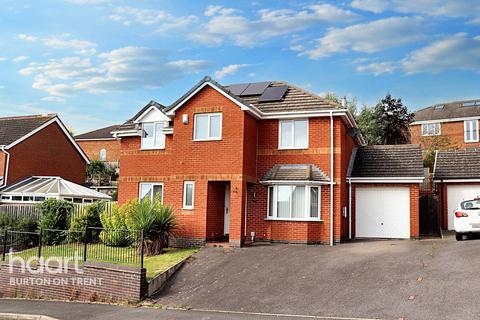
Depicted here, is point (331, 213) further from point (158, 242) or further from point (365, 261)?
point (158, 242)

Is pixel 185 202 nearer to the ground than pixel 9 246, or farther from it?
farther from it

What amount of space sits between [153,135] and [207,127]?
3791mm

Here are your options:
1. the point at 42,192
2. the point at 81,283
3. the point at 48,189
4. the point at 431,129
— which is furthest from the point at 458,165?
the point at 431,129

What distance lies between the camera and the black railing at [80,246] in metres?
14.9

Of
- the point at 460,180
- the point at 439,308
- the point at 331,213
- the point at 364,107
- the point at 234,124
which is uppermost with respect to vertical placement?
the point at 364,107

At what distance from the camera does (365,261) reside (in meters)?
14.1

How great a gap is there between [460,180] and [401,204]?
3.42 m

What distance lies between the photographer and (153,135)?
21344mm

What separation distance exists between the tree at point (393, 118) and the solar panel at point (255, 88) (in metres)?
17.6

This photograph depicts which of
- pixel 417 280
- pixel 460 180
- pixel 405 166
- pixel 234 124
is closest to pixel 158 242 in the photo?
pixel 234 124

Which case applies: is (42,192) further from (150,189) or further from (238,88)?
(238,88)

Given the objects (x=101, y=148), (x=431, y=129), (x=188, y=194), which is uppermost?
(x=431, y=129)

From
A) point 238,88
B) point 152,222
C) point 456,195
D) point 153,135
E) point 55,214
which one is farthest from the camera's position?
point 238,88

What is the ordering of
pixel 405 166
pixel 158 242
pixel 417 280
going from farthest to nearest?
pixel 405 166, pixel 158 242, pixel 417 280
